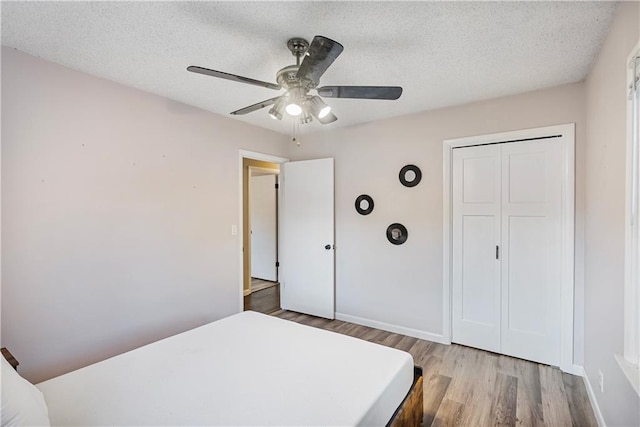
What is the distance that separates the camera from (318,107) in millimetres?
1833

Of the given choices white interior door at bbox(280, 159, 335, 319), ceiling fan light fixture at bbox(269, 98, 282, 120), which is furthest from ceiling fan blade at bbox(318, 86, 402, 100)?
white interior door at bbox(280, 159, 335, 319)

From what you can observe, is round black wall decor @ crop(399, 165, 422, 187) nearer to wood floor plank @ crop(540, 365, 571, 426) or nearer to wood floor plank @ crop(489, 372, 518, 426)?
wood floor plank @ crop(489, 372, 518, 426)

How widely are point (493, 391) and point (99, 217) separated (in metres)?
3.30

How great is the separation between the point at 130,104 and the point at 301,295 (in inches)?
112

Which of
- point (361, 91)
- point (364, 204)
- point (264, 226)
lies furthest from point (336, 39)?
point (264, 226)

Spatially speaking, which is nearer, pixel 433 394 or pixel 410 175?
pixel 433 394

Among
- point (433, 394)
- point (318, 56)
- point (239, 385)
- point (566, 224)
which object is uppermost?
point (318, 56)

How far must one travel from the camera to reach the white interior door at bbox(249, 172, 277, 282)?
5.62 m

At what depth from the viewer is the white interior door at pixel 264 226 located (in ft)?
18.4

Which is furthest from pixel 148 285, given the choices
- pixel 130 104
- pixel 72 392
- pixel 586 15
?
pixel 586 15

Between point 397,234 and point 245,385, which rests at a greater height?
point 397,234

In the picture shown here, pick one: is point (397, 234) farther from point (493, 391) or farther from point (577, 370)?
point (577, 370)

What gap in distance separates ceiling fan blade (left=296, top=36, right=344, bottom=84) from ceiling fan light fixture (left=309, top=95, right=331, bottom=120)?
0.65 ft

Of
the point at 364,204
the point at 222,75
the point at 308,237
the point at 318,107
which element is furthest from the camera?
the point at 308,237
